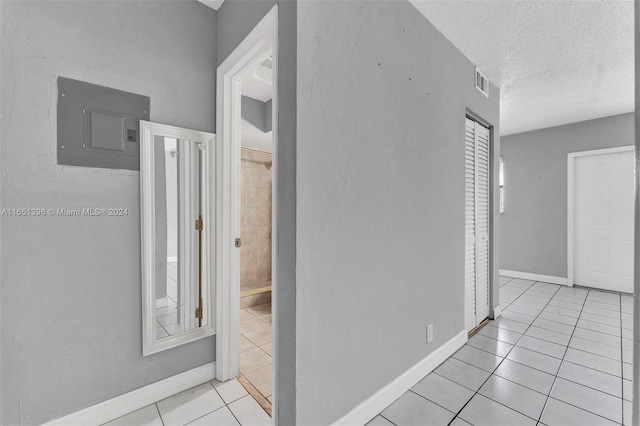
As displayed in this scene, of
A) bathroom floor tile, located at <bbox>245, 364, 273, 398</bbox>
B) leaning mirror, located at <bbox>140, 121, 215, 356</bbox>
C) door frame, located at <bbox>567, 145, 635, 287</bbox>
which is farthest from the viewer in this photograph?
door frame, located at <bbox>567, 145, 635, 287</bbox>

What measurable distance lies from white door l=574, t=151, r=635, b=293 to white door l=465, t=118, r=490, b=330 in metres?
2.67

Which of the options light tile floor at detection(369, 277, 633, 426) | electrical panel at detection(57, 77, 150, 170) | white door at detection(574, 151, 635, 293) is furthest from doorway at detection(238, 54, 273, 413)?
white door at detection(574, 151, 635, 293)

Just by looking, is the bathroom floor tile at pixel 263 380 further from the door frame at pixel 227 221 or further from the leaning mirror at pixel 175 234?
the leaning mirror at pixel 175 234

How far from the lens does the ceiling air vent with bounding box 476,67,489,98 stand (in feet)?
9.00

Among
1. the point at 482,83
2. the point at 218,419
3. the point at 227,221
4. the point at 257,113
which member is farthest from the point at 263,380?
the point at 482,83

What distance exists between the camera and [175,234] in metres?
1.83

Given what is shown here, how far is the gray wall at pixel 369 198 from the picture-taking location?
4.38 feet

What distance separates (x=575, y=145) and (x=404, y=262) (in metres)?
4.58

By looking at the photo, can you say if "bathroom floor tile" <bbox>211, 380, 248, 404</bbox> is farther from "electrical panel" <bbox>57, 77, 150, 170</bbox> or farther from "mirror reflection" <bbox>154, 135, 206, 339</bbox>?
"electrical panel" <bbox>57, 77, 150, 170</bbox>

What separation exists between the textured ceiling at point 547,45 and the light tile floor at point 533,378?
2.55 m

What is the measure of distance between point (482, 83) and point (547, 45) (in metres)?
0.55

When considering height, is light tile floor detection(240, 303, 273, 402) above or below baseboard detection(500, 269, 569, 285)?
below

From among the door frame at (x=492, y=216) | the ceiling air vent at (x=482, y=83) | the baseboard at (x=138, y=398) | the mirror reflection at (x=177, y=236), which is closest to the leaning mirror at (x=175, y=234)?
the mirror reflection at (x=177, y=236)

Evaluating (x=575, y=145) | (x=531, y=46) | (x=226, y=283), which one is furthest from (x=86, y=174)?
(x=575, y=145)
